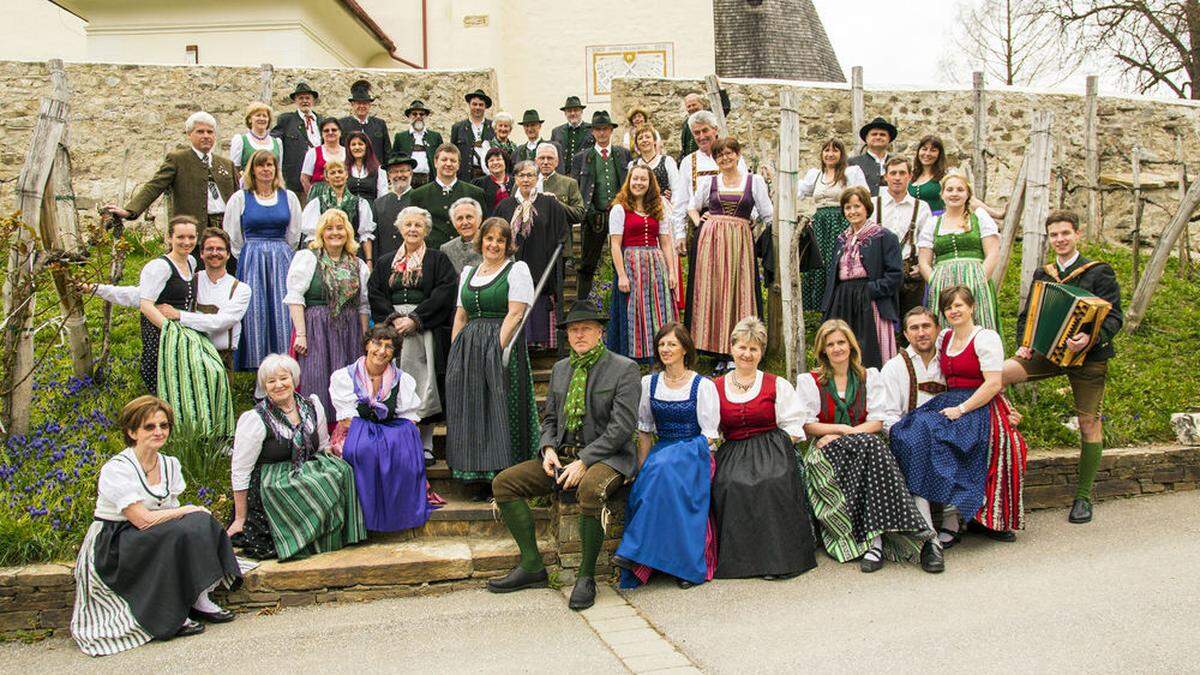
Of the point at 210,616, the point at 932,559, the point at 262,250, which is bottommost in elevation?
the point at 210,616

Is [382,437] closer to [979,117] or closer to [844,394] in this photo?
[844,394]

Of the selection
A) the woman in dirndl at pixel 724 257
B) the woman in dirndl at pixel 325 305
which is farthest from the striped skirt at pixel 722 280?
the woman in dirndl at pixel 325 305

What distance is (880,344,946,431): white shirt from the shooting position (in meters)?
5.38

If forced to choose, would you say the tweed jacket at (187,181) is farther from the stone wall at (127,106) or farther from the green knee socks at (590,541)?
the stone wall at (127,106)

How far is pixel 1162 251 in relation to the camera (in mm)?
7582

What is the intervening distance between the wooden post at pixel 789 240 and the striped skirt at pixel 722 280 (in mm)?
269

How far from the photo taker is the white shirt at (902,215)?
261 inches

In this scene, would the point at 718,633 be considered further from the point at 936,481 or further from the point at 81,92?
the point at 81,92

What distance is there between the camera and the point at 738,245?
Result: 6.64 metres

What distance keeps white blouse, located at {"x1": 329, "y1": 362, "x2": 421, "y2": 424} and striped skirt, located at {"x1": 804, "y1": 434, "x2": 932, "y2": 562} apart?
2227mm

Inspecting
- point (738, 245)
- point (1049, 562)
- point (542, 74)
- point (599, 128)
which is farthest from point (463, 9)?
point (1049, 562)

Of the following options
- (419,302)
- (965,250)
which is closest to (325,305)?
(419,302)

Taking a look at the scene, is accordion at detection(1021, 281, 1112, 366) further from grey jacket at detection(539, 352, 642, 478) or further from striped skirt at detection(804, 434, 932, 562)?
grey jacket at detection(539, 352, 642, 478)

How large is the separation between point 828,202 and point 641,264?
172 cm
